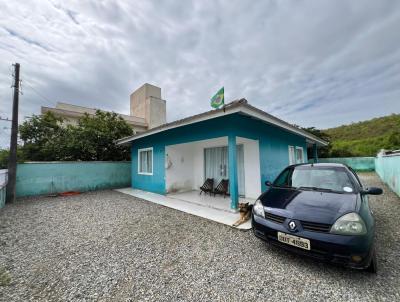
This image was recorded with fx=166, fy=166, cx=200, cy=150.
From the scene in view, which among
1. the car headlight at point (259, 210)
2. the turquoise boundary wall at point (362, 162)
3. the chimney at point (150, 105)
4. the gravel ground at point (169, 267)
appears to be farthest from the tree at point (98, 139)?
the turquoise boundary wall at point (362, 162)

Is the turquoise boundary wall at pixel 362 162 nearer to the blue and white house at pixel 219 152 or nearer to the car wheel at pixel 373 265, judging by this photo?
the blue and white house at pixel 219 152

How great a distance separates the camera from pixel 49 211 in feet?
17.4

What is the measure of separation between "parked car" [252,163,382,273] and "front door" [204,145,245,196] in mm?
3425

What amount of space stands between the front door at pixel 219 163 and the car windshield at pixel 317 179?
2.95 meters

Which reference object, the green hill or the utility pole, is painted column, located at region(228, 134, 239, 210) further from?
the green hill

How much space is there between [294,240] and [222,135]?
3.39 m

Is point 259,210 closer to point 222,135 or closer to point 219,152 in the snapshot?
point 222,135

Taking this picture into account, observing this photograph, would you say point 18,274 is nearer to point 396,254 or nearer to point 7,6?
point 396,254

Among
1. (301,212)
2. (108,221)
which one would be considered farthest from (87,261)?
(301,212)

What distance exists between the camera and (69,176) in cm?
859

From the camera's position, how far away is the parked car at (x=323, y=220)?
6.35 feet

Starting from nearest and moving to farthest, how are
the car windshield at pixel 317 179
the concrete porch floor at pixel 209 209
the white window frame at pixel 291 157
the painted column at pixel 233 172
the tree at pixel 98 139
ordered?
the car windshield at pixel 317 179, the concrete porch floor at pixel 209 209, the painted column at pixel 233 172, the white window frame at pixel 291 157, the tree at pixel 98 139

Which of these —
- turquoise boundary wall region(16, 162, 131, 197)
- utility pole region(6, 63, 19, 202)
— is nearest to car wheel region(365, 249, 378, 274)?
utility pole region(6, 63, 19, 202)

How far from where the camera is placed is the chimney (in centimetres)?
2178
